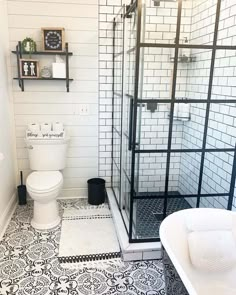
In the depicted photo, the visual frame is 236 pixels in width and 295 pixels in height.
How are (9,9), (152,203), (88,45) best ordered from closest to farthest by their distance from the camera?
(152,203) < (9,9) < (88,45)

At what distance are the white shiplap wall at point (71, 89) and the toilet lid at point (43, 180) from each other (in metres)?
0.46

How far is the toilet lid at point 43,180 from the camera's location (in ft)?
8.33

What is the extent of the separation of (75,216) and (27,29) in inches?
81.3

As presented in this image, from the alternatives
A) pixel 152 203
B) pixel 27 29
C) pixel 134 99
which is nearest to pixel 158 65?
pixel 134 99

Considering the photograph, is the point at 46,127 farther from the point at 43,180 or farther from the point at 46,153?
the point at 43,180

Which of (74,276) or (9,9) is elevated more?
(9,9)

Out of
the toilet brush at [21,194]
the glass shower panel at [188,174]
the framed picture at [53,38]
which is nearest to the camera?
the glass shower panel at [188,174]

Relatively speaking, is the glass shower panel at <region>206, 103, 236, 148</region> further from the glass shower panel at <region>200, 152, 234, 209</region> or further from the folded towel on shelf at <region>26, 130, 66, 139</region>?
the folded towel on shelf at <region>26, 130, 66, 139</region>

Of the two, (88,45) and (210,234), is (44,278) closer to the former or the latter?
(210,234)

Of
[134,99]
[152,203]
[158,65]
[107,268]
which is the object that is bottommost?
[107,268]

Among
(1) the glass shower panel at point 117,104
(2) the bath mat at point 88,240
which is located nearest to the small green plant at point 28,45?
(1) the glass shower panel at point 117,104

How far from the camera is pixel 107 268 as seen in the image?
2145 millimetres

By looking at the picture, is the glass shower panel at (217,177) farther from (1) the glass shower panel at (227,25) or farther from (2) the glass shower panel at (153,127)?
(1) the glass shower panel at (227,25)

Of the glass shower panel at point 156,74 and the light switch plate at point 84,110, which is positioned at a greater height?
the glass shower panel at point 156,74
